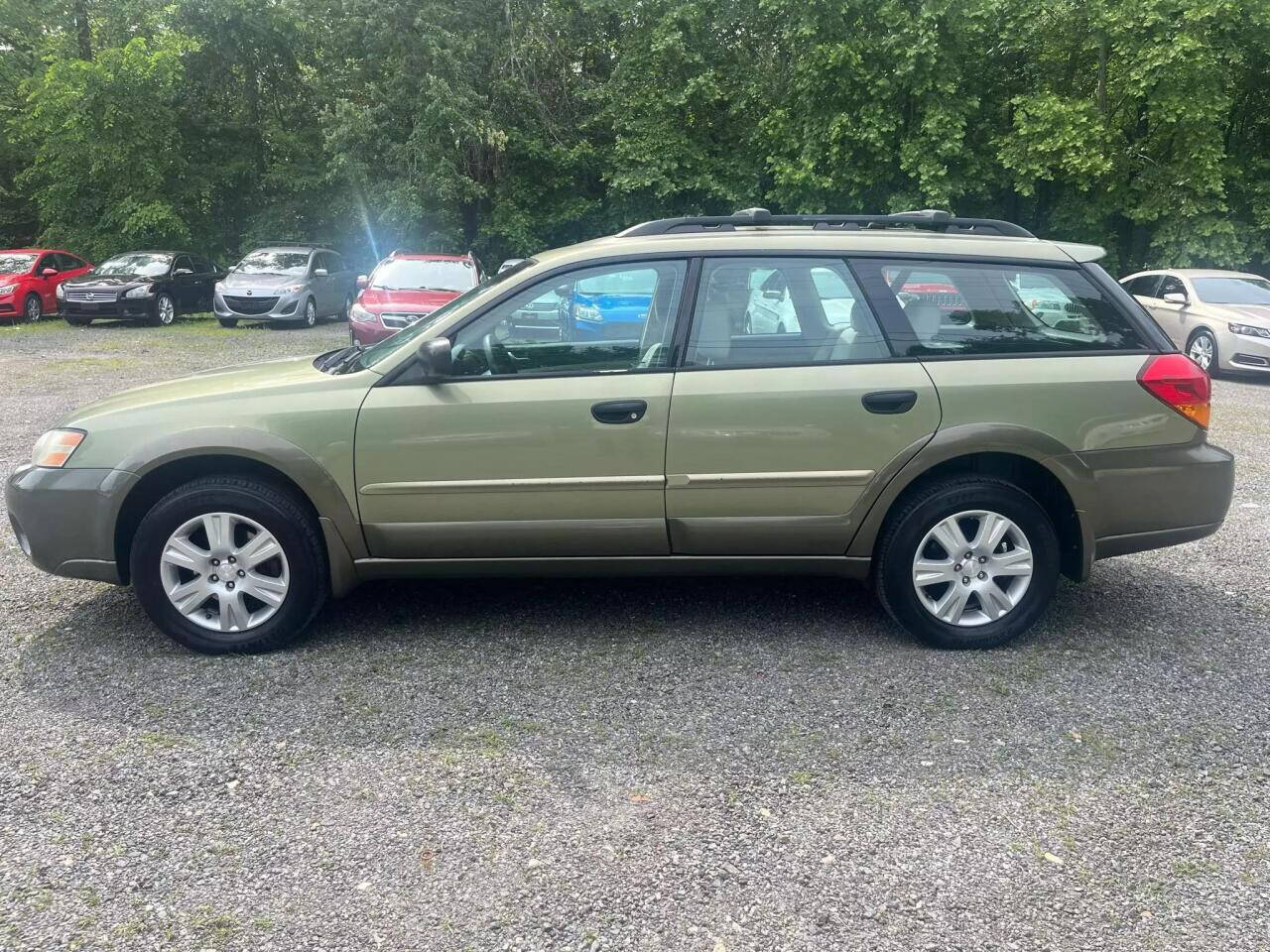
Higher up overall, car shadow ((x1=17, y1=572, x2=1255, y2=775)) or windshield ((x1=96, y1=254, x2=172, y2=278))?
windshield ((x1=96, y1=254, x2=172, y2=278))

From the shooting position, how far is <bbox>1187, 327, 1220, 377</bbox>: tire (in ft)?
44.4

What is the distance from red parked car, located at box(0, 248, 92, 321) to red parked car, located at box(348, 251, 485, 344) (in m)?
9.87

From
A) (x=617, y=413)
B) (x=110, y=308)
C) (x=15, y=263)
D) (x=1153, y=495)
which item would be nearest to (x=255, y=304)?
(x=110, y=308)

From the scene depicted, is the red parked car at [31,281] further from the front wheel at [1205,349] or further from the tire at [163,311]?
the front wheel at [1205,349]

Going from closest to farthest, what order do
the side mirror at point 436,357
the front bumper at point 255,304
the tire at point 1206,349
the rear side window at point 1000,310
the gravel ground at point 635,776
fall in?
the gravel ground at point 635,776
the side mirror at point 436,357
the rear side window at point 1000,310
the tire at point 1206,349
the front bumper at point 255,304

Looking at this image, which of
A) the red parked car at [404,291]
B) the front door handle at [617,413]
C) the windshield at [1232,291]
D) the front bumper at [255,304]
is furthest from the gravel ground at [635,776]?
the front bumper at [255,304]

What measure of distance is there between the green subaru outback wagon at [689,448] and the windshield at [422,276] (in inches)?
417

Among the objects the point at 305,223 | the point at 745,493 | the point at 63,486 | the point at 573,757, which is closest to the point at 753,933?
the point at 573,757

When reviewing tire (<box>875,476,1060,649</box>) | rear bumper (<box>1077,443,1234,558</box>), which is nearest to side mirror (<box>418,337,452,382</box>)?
tire (<box>875,476,1060,649</box>)

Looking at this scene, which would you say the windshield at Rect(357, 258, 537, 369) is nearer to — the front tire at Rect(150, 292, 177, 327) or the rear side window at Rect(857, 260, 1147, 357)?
the rear side window at Rect(857, 260, 1147, 357)

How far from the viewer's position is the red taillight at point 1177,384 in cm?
411

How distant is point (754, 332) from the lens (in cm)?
413

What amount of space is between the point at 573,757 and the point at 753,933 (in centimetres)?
100

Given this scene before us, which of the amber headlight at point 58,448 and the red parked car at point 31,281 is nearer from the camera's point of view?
the amber headlight at point 58,448
